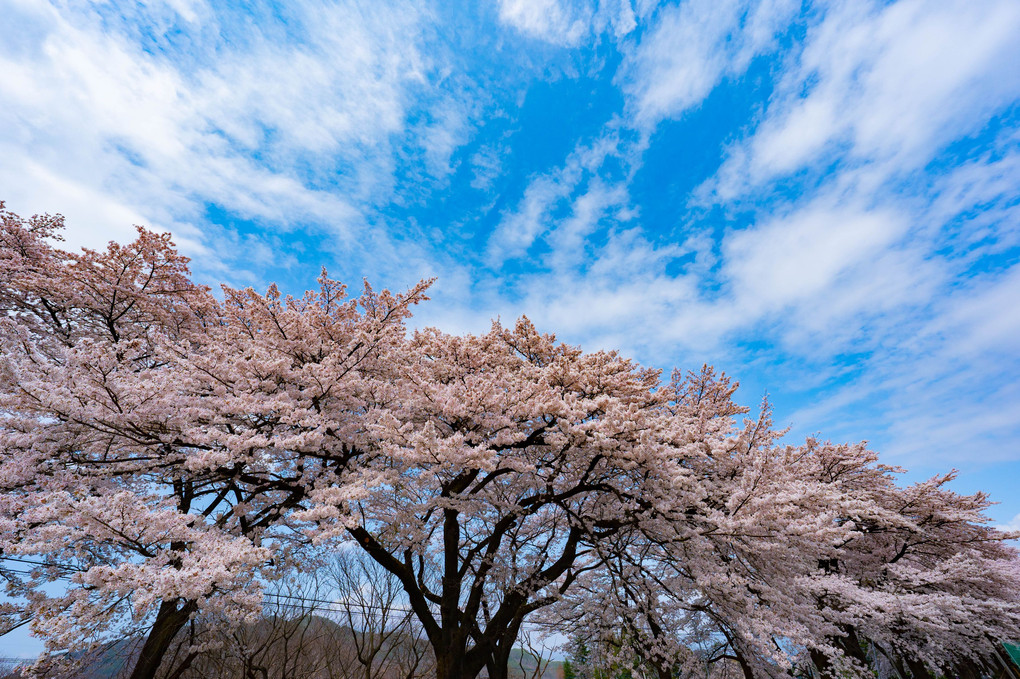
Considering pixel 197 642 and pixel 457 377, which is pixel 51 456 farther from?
pixel 457 377

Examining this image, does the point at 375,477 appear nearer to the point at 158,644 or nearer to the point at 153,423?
the point at 153,423

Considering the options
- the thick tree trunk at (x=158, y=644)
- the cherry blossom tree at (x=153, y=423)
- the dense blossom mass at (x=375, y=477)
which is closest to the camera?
the cherry blossom tree at (x=153, y=423)

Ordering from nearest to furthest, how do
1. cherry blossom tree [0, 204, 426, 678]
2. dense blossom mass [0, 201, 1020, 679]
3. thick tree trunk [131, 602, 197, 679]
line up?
cherry blossom tree [0, 204, 426, 678], dense blossom mass [0, 201, 1020, 679], thick tree trunk [131, 602, 197, 679]

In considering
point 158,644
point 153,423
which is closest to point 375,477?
point 153,423

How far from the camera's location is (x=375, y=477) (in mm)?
7695

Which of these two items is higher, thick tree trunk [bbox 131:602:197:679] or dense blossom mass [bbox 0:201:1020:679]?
dense blossom mass [bbox 0:201:1020:679]

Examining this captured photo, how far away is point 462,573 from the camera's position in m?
9.68

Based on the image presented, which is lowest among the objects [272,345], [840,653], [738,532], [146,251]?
[840,653]

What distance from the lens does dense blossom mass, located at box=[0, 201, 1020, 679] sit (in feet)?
21.3

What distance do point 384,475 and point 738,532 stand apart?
6406 mm

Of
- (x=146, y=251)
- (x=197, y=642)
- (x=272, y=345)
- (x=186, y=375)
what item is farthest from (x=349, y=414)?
(x=197, y=642)

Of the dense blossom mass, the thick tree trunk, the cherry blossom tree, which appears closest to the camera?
the cherry blossom tree

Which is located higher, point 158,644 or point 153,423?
point 153,423

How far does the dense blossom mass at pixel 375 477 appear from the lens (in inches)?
256
